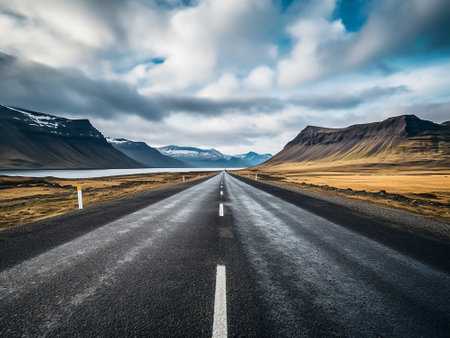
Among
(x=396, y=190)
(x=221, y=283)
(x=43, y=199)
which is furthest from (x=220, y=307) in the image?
(x=396, y=190)

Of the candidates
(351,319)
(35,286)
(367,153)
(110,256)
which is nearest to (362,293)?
(351,319)

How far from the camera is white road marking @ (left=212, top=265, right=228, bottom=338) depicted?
2186 mm

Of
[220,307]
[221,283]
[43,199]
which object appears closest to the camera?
[220,307]

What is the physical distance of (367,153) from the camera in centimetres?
17175

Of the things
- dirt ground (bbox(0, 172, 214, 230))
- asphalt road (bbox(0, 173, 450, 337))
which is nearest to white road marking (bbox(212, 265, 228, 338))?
asphalt road (bbox(0, 173, 450, 337))

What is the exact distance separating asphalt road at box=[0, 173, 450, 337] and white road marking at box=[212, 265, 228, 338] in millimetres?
16

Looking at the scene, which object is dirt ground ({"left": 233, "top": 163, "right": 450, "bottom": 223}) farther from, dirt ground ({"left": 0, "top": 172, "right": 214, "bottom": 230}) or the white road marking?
dirt ground ({"left": 0, "top": 172, "right": 214, "bottom": 230})

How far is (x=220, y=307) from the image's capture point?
8.51ft

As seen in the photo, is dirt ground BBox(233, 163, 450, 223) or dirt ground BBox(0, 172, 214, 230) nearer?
dirt ground BBox(0, 172, 214, 230)

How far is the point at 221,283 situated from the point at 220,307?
561mm

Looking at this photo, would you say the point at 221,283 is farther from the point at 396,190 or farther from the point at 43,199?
the point at 396,190

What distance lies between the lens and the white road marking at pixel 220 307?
219 centimetres

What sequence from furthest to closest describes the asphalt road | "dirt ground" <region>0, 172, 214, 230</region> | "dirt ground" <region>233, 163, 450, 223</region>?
"dirt ground" <region>233, 163, 450, 223</region> → "dirt ground" <region>0, 172, 214, 230</region> → the asphalt road

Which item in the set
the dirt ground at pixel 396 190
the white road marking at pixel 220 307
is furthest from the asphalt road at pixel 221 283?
the dirt ground at pixel 396 190
